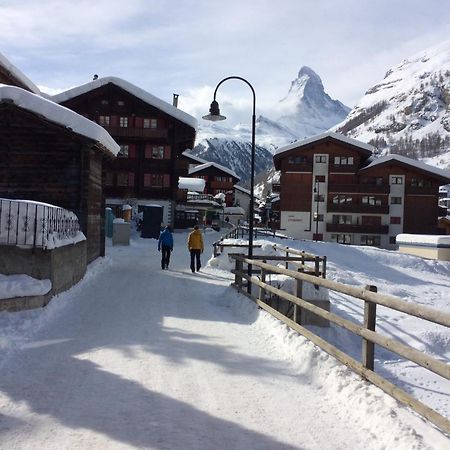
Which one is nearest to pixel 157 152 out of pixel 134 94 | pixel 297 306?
pixel 134 94

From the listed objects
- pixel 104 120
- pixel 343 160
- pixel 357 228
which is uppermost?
pixel 104 120

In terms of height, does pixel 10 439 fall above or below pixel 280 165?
below

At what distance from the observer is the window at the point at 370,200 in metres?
53.7

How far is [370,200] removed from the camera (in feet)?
177

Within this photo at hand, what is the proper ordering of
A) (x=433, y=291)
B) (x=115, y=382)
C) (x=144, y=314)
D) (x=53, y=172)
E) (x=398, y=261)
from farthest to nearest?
(x=398, y=261), (x=433, y=291), (x=53, y=172), (x=144, y=314), (x=115, y=382)

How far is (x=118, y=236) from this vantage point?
27.2 m

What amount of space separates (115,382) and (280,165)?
170 ft

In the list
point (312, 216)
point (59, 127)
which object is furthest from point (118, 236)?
point (312, 216)

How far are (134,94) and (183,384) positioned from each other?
40058 mm

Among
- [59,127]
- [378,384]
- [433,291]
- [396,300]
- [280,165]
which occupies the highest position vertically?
[280,165]

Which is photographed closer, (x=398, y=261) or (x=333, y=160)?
(x=398, y=261)

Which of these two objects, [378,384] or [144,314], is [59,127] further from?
[378,384]

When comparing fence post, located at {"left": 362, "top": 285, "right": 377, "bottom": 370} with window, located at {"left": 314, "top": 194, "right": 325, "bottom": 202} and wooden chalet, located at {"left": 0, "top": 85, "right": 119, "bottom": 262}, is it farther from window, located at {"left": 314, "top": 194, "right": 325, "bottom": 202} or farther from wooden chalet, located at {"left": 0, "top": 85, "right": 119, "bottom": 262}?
window, located at {"left": 314, "top": 194, "right": 325, "bottom": 202}

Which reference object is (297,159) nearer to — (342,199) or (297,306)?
(342,199)
